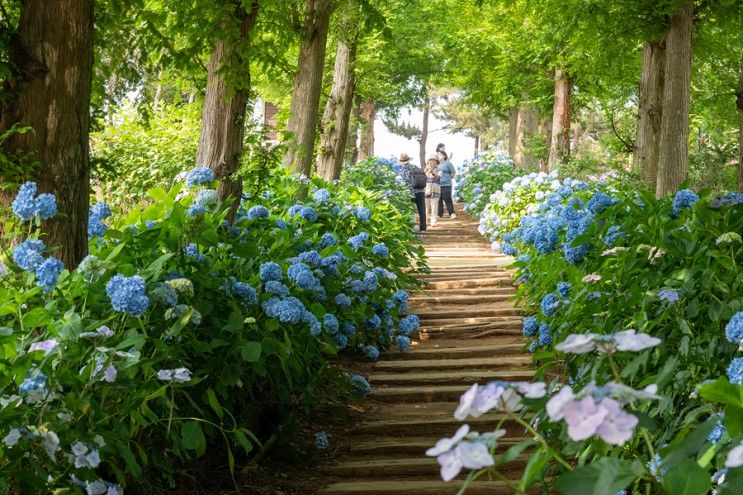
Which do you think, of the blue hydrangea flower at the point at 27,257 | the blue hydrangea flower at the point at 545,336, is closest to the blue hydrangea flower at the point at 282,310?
the blue hydrangea flower at the point at 27,257

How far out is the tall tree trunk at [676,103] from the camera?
9.85 meters

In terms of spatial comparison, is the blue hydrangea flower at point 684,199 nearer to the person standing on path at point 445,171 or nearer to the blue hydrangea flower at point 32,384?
the blue hydrangea flower at point 32,384

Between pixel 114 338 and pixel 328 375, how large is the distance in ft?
8.38

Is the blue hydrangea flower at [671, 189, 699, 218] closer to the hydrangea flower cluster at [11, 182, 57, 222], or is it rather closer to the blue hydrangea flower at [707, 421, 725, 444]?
the blue hydrangea flower at [707, 421, 725, 444]

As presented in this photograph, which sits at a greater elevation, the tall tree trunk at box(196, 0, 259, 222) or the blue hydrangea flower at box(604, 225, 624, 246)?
the tall tree trunk at box(196, 0, 259, 222)

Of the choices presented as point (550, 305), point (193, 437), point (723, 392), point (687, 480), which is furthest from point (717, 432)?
point (550, 305)

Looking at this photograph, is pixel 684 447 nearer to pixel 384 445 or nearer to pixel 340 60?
pixel 384 445

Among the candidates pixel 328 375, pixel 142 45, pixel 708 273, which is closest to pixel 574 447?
pixel 708 273

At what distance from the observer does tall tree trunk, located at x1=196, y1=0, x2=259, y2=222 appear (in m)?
6.40

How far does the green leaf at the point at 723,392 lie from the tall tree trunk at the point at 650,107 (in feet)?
35.0

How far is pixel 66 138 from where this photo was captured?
4.41m

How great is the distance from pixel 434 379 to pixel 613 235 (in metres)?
2.02

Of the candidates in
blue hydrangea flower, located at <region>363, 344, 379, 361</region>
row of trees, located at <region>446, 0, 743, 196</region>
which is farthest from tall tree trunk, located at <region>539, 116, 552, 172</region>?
blue hydrangea flower, located at <region>363, 344, 379, 361</region>

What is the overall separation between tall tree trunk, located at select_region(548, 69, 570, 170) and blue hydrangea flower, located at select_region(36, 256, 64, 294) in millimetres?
15637
